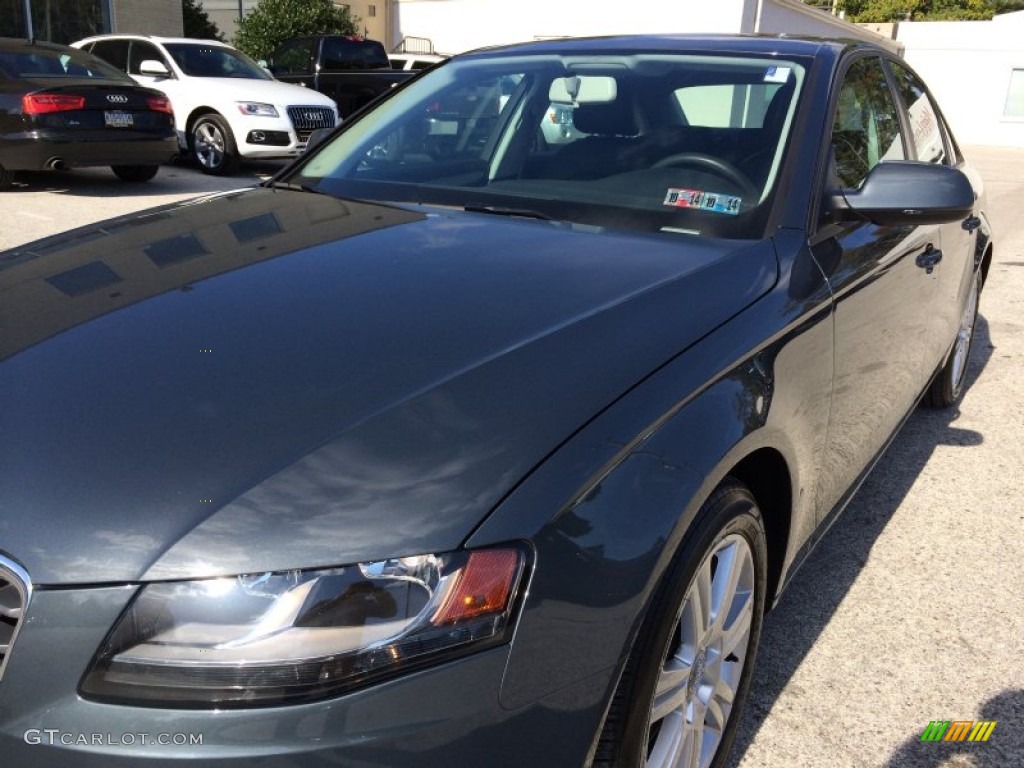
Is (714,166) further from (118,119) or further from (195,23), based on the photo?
(195,23)

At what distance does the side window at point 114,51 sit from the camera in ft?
40.0

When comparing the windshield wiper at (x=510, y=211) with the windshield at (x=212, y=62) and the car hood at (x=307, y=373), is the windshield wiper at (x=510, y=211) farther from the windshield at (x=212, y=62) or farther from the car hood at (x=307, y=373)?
the windshield at (x=212, y=62)

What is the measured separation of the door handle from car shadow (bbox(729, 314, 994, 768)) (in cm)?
93

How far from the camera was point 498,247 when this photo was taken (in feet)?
7.66

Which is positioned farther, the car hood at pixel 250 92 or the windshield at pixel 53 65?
the car hood at pixel 250 92

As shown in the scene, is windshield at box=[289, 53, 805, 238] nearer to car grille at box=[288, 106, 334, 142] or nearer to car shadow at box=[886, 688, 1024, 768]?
car shadow at box=[886, 688, 1024, 768]

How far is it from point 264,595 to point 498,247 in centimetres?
121

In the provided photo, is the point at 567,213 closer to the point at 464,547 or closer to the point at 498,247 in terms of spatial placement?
the point at 498,247

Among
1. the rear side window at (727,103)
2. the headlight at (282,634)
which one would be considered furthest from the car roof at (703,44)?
the headlight at (282,634)

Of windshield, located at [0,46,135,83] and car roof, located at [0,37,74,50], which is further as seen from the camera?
car roof, located at [0,37,74,50]

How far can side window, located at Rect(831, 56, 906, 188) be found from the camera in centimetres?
285

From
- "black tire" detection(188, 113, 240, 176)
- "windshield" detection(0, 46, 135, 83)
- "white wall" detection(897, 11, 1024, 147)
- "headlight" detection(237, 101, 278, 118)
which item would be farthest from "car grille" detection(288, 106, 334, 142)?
"white wall" detection(897, 11, 1024, 147)

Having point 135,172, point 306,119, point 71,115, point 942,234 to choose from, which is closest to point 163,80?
point 135,172

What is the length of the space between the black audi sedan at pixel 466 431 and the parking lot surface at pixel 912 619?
1.21 ft
